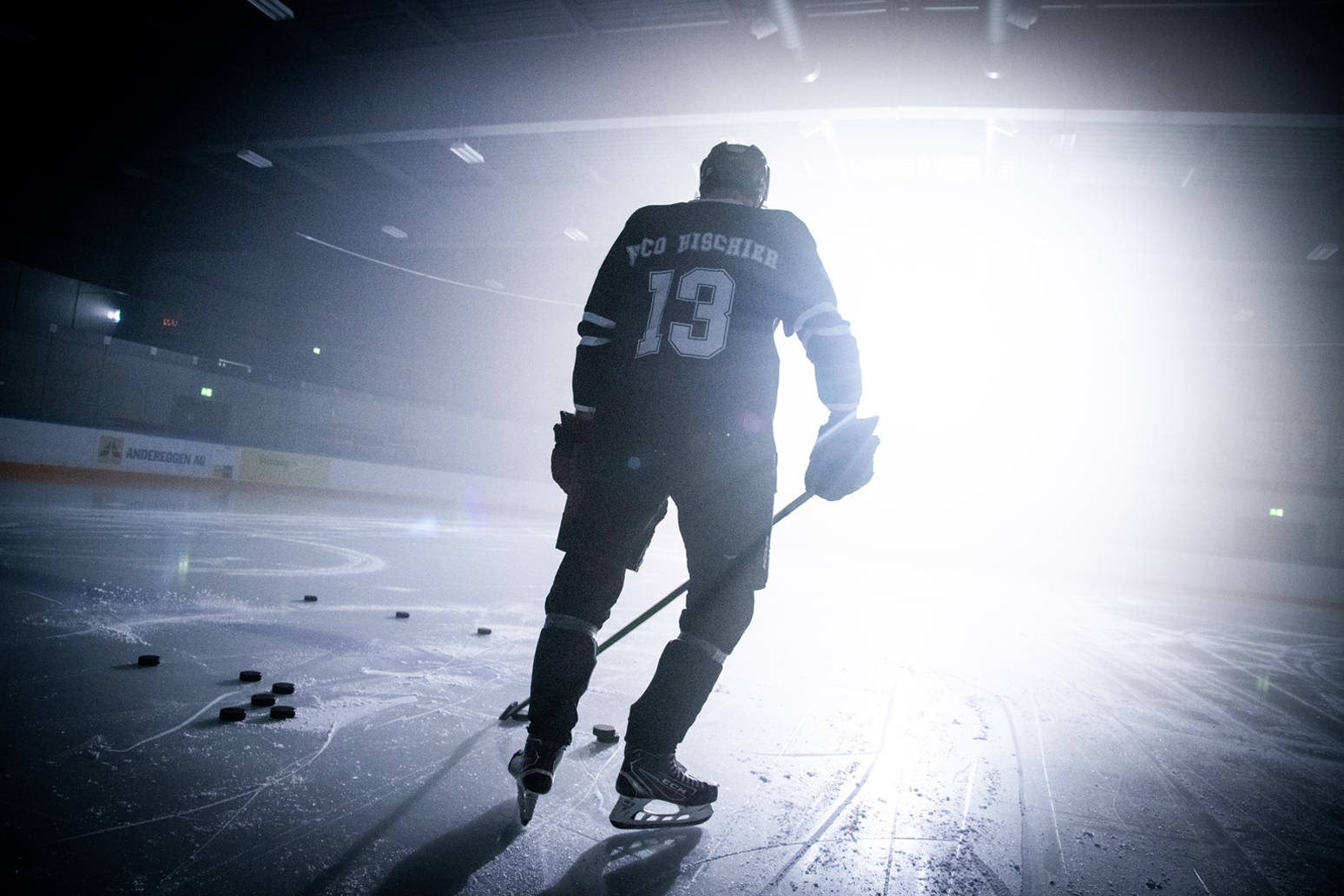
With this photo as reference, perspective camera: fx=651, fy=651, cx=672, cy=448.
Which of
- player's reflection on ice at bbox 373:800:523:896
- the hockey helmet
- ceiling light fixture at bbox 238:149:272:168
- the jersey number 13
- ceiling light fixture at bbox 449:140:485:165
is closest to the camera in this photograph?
player's reflection on ice at bbox 373:800:523:896

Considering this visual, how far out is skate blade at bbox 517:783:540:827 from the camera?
4.67 feet

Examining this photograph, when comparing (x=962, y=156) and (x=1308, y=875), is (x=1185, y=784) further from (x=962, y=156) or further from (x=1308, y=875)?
(x=962, y=156)

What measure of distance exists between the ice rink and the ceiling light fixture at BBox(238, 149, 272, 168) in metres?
6.72

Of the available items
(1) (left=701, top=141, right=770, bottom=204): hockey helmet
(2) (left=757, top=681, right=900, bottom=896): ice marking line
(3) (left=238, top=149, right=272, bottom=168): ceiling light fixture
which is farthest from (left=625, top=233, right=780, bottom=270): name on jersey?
(3) (left=238, top=149, right=272, bottom=168): ceiling light fixture

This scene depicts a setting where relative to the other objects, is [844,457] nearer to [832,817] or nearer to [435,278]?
[832,817]

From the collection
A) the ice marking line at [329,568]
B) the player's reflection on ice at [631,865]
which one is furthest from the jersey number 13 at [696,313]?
the ice marking line at [329,568]

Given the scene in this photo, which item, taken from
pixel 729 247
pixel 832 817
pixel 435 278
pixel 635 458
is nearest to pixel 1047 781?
pixel 832 817

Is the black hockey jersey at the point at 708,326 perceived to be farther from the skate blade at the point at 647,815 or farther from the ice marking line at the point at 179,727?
the ice marking line at the point at 179,727

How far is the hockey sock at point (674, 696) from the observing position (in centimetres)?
154

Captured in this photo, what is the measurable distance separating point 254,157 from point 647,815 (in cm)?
1125

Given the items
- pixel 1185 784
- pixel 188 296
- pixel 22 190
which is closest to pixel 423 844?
pixel 1185 784

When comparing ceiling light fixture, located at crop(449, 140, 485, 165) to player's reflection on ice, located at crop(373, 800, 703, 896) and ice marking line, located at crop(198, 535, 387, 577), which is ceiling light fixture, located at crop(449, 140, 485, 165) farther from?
player's reflection on ice, located at crop(373, 800, 703, 896)

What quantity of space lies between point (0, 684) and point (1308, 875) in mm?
3545

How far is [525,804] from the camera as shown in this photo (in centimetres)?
143
